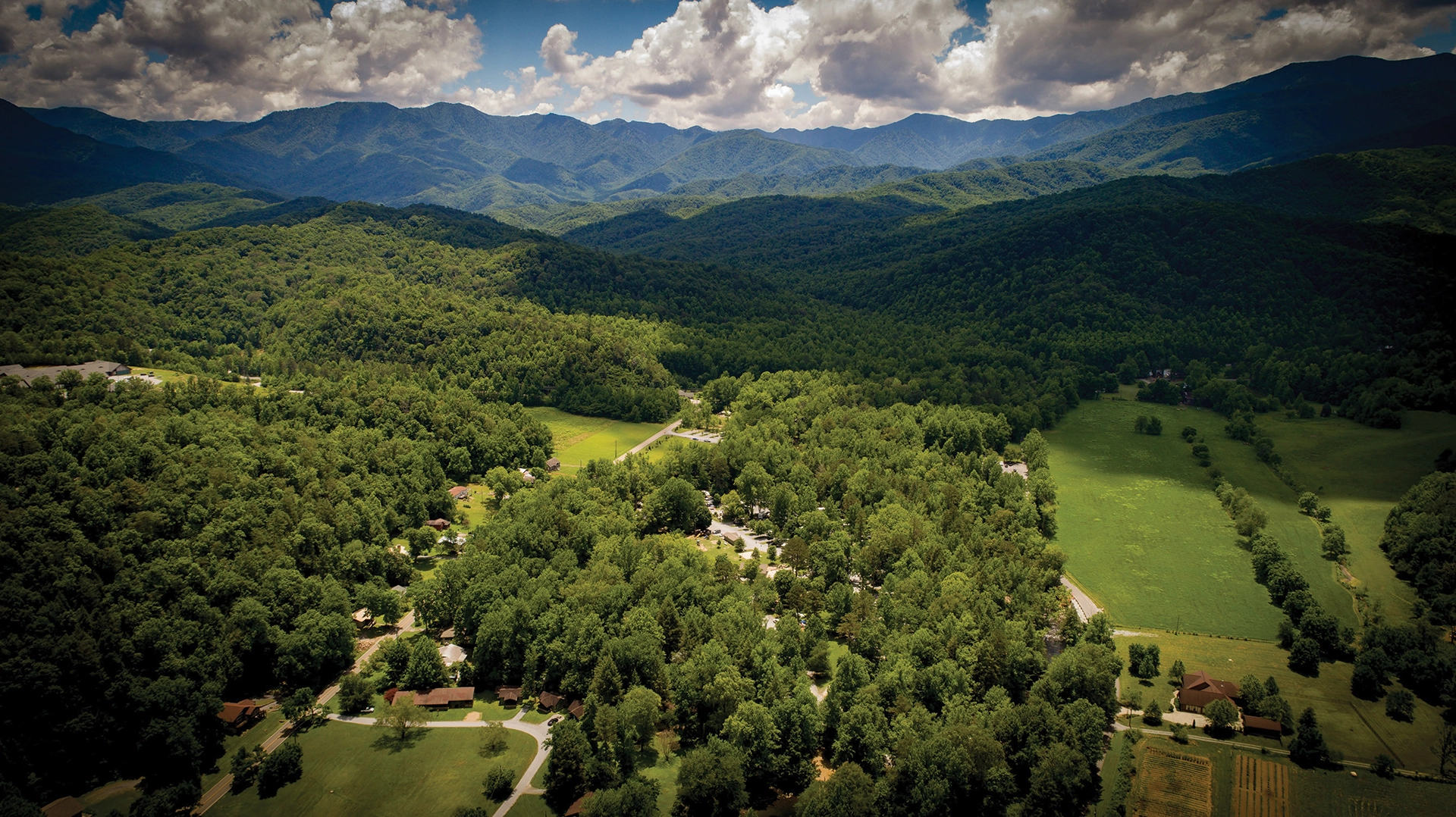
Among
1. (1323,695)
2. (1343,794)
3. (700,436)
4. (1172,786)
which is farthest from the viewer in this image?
(700,436)

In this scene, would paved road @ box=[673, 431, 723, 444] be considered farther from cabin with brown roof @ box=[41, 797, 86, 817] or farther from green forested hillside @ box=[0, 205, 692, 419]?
cabin with brown roof @ box=[41, 797, 86, 817]

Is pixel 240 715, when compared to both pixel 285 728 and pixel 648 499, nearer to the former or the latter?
pixel 285 728

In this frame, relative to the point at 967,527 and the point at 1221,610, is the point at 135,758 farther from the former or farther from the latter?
the point at 1221,610

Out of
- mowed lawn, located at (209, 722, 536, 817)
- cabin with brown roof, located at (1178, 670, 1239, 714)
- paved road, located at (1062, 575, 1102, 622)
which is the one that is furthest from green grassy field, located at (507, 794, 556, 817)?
paved road, located at (1062, 575, 1102, 622)

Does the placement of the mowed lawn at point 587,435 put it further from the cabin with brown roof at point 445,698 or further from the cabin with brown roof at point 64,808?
the cabin with brown roof at point 64,808

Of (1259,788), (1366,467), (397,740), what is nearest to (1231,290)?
(1366,467)

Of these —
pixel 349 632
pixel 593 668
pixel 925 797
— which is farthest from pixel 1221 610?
pixel 349 632

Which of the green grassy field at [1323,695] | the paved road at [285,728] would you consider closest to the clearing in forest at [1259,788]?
the green grassy field at [1323,695]
